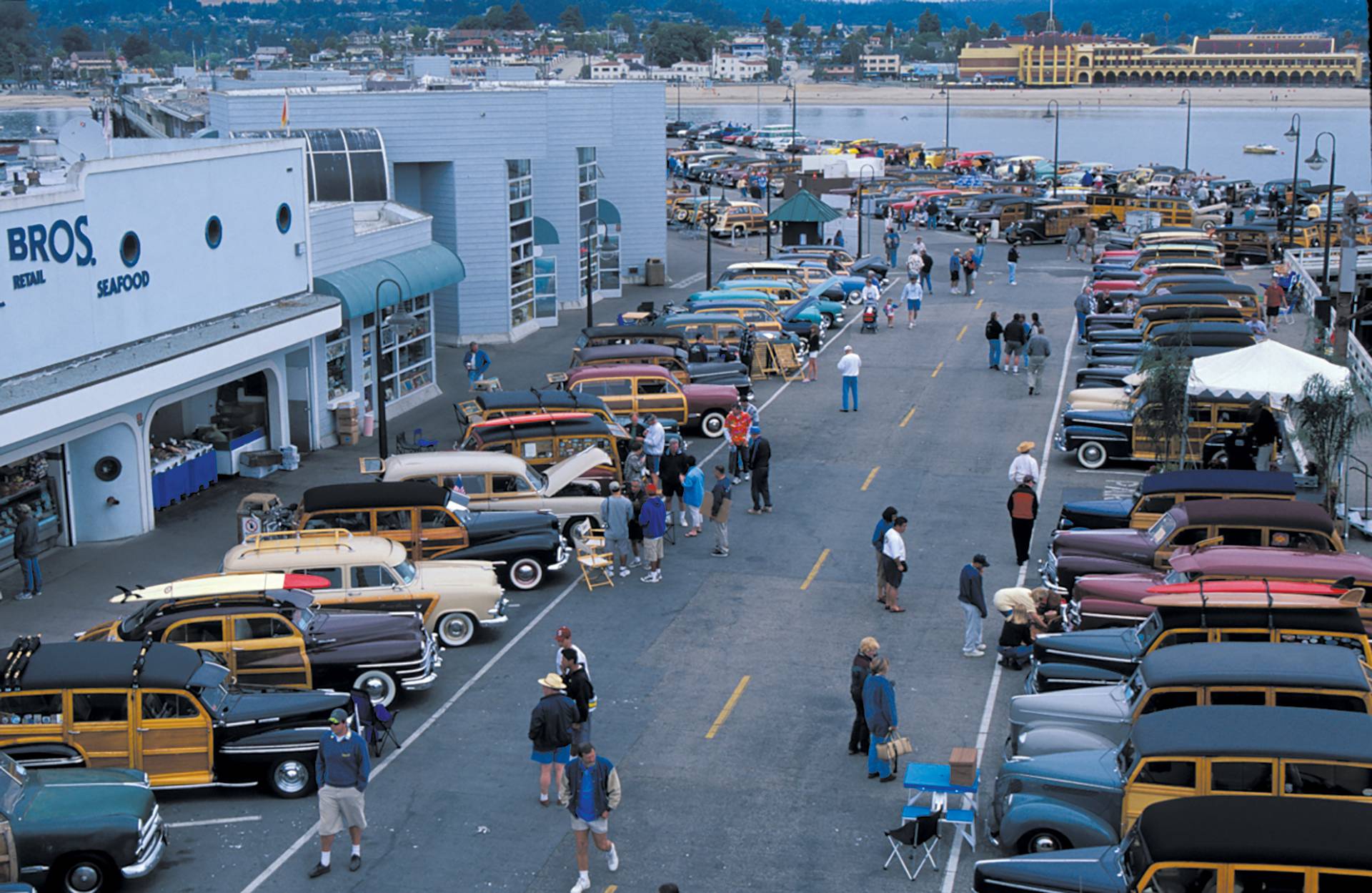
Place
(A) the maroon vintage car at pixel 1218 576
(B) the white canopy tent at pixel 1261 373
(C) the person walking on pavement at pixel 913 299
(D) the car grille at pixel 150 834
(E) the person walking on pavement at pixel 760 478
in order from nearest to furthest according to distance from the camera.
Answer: (D) the car grille at pixel 150 834 → (A) the maroon vintage car at pixel 1218 576 → (B) the white canopy tent at pixel 1261 373 → (E) the person walking on pavement at pixel 760 478 → (C) the person walking on pavement at pixel 913 299

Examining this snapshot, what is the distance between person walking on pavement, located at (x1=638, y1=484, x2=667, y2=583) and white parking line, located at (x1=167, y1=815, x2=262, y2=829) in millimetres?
8628

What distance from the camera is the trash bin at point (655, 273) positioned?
177 feet

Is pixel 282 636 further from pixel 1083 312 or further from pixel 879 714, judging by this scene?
pixel 1083 312

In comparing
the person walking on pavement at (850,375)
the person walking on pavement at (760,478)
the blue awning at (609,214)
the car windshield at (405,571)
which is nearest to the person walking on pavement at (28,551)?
the car windshield at (405,571)

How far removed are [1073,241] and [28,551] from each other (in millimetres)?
46085

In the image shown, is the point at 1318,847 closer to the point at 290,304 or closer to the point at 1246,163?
the point at 290,304

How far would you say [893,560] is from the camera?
21.6 meters

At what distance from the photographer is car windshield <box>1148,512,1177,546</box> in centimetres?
2072

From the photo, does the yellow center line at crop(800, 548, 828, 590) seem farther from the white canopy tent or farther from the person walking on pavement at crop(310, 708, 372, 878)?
the person walking on pavement at crop(310, 708, 372, 878)

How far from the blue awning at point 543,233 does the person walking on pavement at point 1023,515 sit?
24783 millimetres

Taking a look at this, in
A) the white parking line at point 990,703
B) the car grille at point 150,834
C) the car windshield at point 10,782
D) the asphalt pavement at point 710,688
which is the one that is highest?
the car windshield at point 10,782

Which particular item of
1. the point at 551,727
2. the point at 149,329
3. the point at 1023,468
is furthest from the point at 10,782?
the point at 1023,468

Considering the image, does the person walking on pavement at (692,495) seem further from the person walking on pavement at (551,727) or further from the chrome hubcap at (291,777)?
the chrome hubcap at (291,777)

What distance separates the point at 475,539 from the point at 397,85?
30.4 meters
